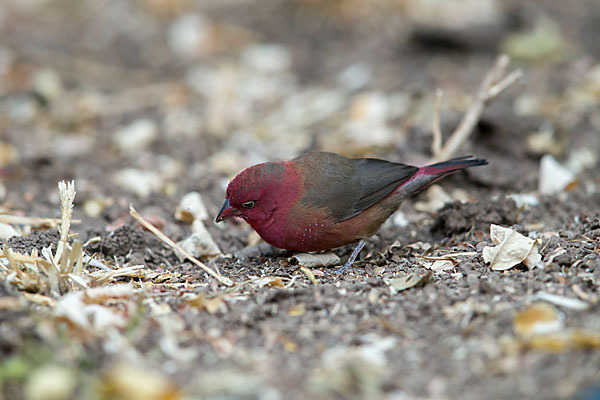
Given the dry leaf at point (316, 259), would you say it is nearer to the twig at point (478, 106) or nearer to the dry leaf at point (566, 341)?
the twig at point (478, 106)

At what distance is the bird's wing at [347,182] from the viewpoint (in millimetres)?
4445

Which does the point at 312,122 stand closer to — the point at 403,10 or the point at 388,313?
the point at 403,10

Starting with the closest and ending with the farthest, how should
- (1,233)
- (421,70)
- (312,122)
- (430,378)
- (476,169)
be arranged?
(430,378), (1,233), (476,169), (312,122), (421,70)

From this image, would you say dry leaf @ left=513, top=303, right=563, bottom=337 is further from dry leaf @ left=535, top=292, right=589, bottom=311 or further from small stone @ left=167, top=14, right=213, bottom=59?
small stone @ left=167, top=14, right=213, bottom=59

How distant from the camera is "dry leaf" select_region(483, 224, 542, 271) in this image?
12.3 ft

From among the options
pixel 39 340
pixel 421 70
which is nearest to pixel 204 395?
pixel 39 340

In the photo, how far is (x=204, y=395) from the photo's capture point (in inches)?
93.2

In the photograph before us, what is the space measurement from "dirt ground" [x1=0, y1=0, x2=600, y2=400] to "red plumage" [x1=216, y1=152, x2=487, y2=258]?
0.76ft

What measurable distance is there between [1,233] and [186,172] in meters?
1.98

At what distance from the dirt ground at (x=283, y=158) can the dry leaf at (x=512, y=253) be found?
0.21ft

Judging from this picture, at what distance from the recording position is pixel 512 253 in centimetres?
Answer: 380

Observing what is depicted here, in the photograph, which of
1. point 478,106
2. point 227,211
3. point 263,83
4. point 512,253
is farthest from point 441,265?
point 263,83

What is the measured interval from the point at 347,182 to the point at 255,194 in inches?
26.3

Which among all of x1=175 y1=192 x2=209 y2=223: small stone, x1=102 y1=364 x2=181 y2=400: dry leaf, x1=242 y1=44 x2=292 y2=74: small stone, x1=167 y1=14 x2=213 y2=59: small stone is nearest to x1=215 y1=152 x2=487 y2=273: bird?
x1=175 y1=192 x2=209 y2=223: small stone
